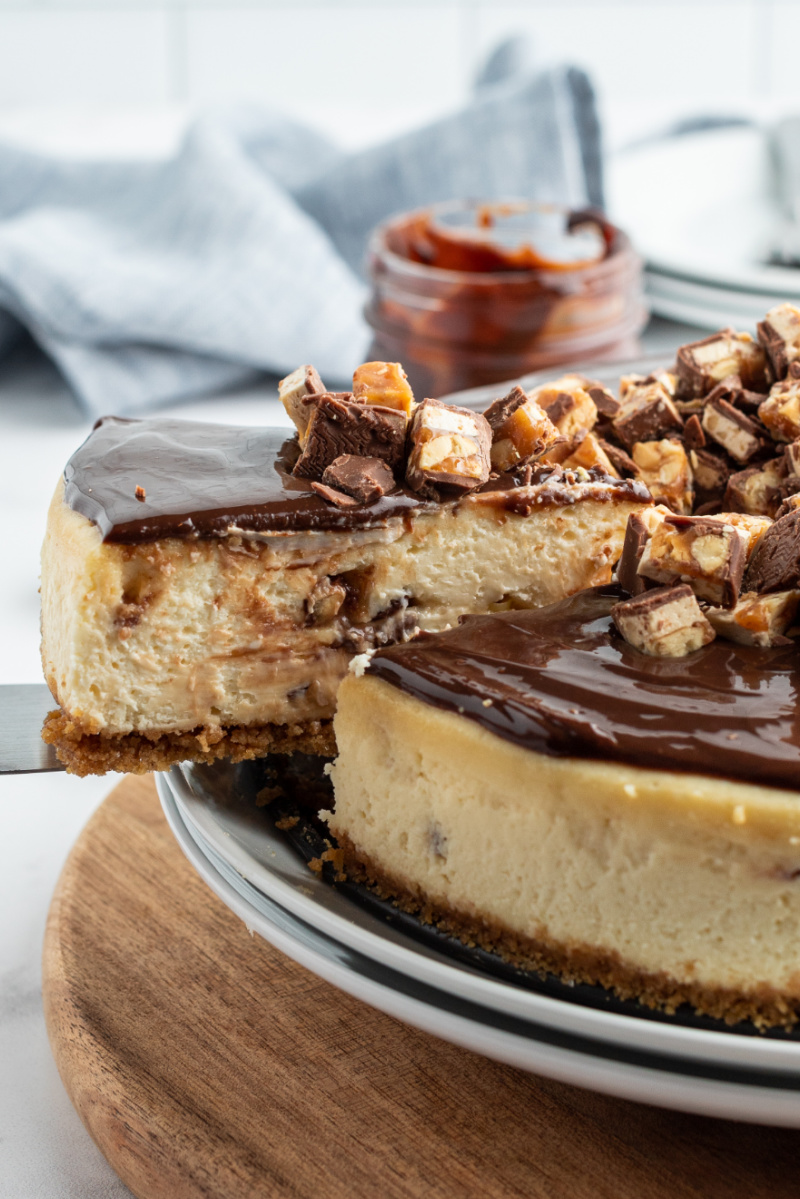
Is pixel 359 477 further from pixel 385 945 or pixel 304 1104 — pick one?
pixel 304 1104

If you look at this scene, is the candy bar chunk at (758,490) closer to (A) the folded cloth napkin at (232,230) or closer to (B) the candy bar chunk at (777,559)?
(B) the candy bar chunk at (777,559)

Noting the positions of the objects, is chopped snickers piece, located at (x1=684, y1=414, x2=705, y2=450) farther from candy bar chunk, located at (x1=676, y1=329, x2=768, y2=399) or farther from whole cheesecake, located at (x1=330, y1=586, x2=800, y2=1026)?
whole cheesecake, located at (x1=330, y1=586, x2=800, y2=1026)

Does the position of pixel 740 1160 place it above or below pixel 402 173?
below

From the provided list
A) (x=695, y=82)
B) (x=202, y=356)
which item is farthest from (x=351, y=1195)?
(x=695, y=82)

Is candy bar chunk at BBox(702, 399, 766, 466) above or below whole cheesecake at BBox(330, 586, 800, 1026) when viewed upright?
above

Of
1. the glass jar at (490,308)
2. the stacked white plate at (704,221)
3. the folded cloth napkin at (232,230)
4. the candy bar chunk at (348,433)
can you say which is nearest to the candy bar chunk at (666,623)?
the candy bar chunk at (348,433)

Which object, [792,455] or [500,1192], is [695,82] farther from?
[500,1192]

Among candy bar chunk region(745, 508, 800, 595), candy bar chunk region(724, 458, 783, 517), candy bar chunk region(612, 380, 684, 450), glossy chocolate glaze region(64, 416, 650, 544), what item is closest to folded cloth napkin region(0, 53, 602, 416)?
glossy chocolate glaze region(64, 416, 650, 544)
